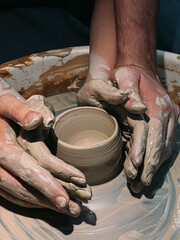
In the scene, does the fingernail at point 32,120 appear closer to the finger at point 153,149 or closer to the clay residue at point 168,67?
the finger at point 153,149

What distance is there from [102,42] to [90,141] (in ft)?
1.67

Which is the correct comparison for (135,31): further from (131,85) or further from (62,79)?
(62,79)

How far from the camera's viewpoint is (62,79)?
5.59ft

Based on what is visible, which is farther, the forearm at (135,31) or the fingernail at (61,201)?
the forearm at (135,31)

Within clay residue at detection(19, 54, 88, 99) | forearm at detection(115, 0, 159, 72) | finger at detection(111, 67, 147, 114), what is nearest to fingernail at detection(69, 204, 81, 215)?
finger at detection(111, 67, 147, 114)

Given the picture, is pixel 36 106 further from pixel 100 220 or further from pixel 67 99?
Result: pixel 67 99

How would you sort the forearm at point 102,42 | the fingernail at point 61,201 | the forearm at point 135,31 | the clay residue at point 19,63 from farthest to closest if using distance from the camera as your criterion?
the clay residue at point 19,63 → the forearm at point 102,42 → the forearm at point 135,31 → the fingernail at point 61,201

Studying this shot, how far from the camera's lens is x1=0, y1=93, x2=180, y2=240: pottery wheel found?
40.9 inches

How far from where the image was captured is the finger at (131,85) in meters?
1.05

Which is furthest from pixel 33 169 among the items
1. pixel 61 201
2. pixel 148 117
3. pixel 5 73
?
pixel 5 73

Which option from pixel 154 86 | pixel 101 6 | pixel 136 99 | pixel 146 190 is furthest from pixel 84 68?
pixel 146 190

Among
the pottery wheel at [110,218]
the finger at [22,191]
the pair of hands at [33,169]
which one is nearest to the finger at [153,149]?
the pottery wheel at [110,218]

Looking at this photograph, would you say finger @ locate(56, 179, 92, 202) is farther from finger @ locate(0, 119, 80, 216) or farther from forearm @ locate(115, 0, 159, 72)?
forearm @ locate(115, 0, 159, 72)

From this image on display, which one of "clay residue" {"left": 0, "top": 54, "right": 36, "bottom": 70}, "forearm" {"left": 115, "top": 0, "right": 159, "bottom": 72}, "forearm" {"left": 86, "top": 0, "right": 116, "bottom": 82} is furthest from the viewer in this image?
"clay residue" {"left": 0, "top": 54, "right": 36, "bottom": 70}
